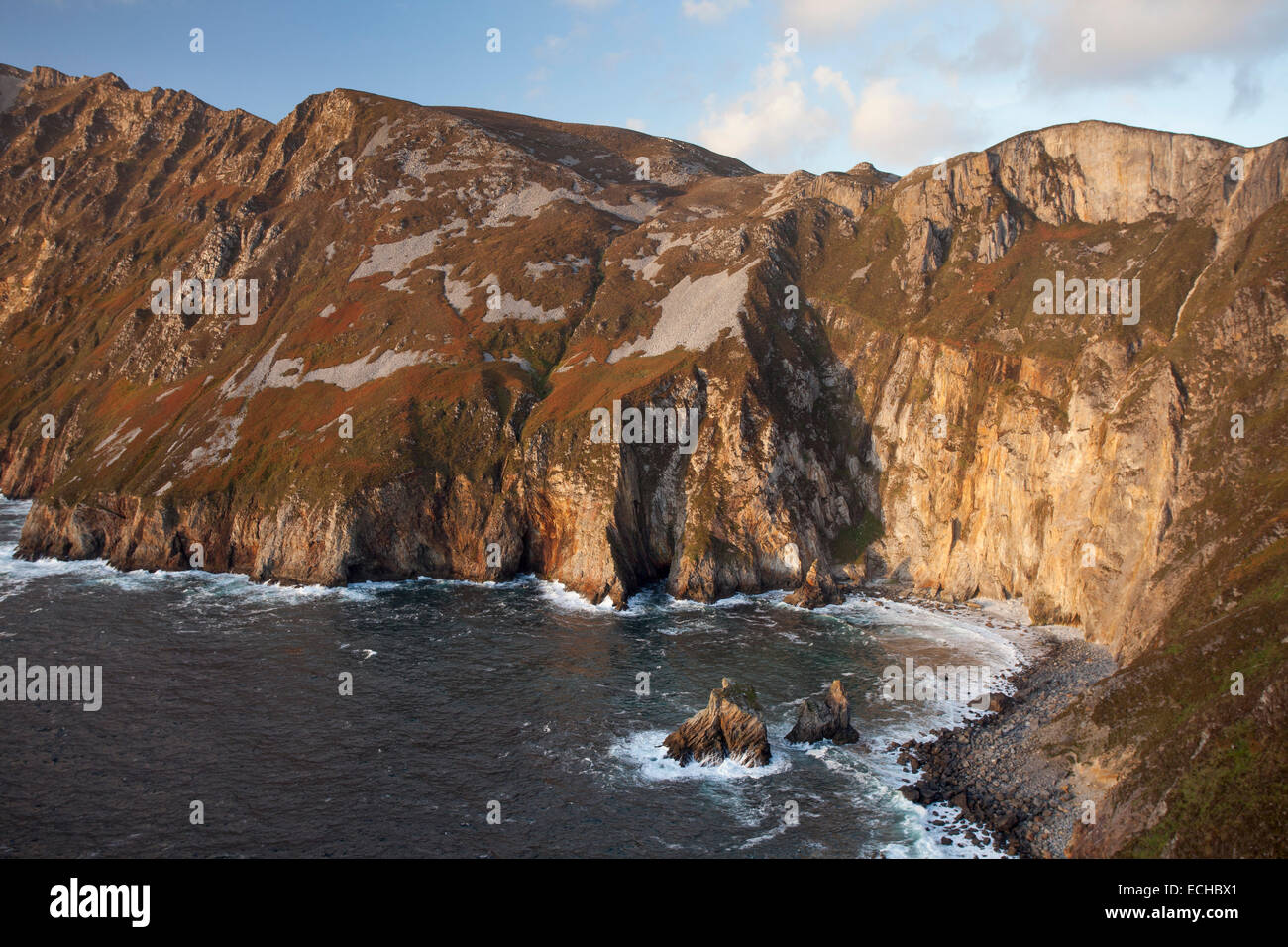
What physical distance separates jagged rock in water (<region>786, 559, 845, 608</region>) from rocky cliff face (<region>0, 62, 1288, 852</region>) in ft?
8.47

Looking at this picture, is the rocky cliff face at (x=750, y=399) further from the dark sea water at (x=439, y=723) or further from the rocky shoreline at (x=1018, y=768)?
the dark sea water at (x=439, y=723)

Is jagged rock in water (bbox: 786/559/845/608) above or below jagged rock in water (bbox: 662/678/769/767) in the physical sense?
above

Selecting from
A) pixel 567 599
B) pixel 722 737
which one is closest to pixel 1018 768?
pixel 722 737

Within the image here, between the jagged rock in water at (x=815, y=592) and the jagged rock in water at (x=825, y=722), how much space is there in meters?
24.6

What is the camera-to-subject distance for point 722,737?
4675cm

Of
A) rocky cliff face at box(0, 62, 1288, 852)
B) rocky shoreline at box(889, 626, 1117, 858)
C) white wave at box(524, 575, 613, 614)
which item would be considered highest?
rocky cliff face at box(0, 62, 1288, 852)

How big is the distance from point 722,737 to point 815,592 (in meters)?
29.9

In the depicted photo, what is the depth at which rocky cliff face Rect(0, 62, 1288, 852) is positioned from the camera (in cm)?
5741

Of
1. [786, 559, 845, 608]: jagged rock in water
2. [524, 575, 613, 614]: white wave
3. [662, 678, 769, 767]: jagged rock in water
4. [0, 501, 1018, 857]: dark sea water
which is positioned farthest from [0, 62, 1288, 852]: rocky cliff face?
[662, 678, 769, 767]: jagged rock in water

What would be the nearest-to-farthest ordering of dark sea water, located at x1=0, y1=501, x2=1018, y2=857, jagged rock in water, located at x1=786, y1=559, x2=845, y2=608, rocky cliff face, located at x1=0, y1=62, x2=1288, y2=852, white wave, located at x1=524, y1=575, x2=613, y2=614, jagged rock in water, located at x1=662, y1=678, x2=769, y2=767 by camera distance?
dark sea water, located at x1=0, y1=501, x2=1018, y2=857 < jagged rock in water, located at x1=662, y1=678, x2=769, y2=767 < rocky cliff face, located at x1=0, y1=62, x2=1288, y2=852 < jagged rock in water, located at x1=786, y1=559, x2=845, y2=608 < white wave, located at x1=524, y1=575, x2=613, y2=614

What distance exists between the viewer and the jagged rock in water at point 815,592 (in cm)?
7331

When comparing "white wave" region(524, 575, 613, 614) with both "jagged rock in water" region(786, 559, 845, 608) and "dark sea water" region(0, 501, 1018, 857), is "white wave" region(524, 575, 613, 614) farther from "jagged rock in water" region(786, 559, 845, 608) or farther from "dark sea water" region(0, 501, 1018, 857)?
"jagged rock in water" region(786, 559, 845, 608)

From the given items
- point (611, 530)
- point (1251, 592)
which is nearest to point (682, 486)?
point (611, 530)

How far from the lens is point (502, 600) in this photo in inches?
2990
